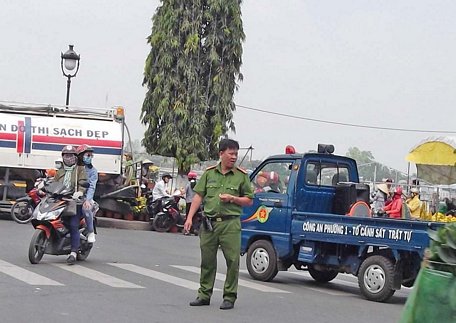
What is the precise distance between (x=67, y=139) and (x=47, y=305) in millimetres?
15754

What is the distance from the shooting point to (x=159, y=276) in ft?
44.2

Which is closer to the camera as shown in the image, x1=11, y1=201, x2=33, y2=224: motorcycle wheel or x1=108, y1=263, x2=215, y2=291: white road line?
x1=108, y1=263, x2=215, y2=291: white road line

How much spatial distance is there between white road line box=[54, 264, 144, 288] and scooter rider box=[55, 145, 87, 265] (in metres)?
0.30

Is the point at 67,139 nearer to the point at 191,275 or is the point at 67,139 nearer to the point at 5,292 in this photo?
the point at 191,275

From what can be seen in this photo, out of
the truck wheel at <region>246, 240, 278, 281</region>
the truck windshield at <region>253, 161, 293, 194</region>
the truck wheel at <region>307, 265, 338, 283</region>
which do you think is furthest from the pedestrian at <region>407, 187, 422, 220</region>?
the truck wheel at <region>246, 240, 278, 281</region>

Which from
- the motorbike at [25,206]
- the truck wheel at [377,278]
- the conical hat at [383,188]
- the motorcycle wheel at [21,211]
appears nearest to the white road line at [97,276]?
the truck wheel at [377,278]

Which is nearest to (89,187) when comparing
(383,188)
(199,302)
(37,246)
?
(37,246)

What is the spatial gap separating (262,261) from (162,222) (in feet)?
37.9

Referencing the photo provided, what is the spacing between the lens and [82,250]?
14508mm

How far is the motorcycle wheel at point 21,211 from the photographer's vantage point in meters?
23.9

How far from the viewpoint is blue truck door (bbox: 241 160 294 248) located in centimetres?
1397

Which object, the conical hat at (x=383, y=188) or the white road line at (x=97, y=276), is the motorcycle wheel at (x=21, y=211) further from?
the white road line at (x=97, y=276)

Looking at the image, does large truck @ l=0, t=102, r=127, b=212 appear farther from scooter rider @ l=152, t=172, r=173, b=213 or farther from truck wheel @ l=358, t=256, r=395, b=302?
truck wheel @ l=358, t=256, r=395, b=302

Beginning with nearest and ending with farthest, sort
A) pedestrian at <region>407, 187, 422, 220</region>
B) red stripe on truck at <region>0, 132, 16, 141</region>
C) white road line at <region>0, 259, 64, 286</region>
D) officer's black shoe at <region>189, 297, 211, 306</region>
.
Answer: officer's black shoe at <region>189, 297, 211, 306</region>, white road line at <region>0, 259, 64, 286</region>, pedestrian at <region>407, 187, 422, 220</region>, red stripe on truck at <region>0, 132, 16, 141</region>
